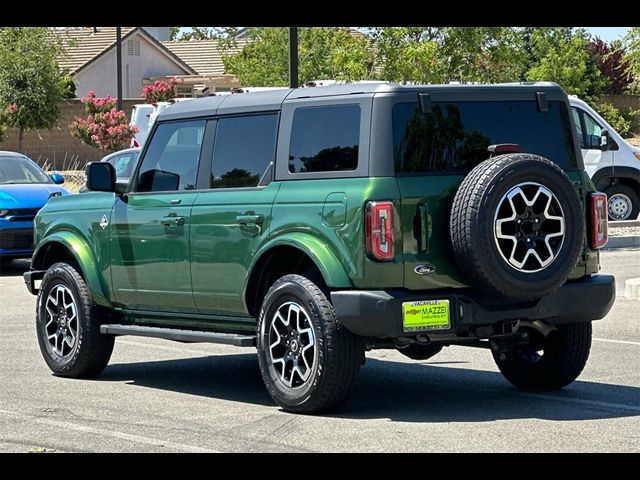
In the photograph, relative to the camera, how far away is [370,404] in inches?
372

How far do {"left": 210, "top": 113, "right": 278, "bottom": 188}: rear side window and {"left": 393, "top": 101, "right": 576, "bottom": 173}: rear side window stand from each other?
1.04 m

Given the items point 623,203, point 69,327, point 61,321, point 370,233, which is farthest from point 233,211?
point 623,203

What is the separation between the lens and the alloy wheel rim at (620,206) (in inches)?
1019

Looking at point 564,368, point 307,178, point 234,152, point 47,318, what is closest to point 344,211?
point 307,178

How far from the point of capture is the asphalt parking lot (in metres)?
8.02

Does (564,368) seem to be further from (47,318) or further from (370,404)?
(47,318)

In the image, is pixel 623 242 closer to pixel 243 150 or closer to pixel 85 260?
pixel 85 260

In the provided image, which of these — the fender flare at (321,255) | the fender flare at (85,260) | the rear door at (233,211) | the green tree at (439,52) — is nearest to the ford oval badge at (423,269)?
the fender flare at (321,255)

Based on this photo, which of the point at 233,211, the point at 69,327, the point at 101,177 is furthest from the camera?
the point at 69,327

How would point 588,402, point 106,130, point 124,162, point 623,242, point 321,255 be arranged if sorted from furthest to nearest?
point 106,130, point 124,162, point 623,242, point 588,402, point 321,255

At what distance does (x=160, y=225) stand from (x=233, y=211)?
845mm

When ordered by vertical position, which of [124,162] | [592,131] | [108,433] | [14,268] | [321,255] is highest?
[592,131]

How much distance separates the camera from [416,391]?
1007cm

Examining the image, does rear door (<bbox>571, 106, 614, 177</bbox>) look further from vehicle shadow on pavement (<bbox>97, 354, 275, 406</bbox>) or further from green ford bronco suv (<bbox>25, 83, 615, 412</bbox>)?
green ford bronco suv (<bbox>25, 83, 615, 412</bbox>)
